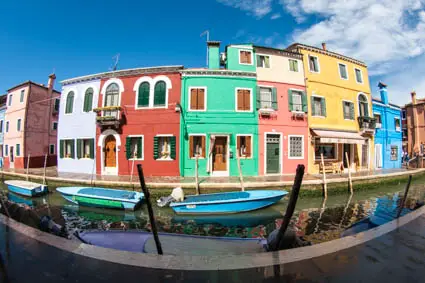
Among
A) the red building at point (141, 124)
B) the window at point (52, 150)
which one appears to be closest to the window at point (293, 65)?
the red building at point (141, 124)

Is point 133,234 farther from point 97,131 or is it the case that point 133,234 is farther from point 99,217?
point 97,131

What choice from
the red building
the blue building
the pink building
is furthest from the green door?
the pink building

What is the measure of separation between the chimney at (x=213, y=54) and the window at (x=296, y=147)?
7.38 metres

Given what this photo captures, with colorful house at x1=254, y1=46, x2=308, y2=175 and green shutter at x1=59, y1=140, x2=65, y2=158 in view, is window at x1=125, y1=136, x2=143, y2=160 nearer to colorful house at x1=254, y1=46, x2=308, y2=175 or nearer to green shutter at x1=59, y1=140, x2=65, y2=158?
green shutter at x1=59, y1=140, x2=65, y2=158

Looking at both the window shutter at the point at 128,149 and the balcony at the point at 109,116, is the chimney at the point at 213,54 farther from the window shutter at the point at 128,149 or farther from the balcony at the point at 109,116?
the window shutter at the point at 128,149

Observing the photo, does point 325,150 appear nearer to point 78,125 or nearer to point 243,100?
point 243,100

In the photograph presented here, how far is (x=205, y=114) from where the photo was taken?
13.1 meters

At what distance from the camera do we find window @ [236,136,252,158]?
13094mm

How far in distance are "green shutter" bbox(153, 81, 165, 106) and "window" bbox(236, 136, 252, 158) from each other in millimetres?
5739

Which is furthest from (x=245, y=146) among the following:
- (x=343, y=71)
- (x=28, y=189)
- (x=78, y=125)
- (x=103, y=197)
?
(x=28, y=189)

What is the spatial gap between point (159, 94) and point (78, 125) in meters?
6.77

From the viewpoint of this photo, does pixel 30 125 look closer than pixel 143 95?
No

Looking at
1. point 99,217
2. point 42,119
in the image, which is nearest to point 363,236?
point 99,217

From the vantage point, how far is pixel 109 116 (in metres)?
13.3
